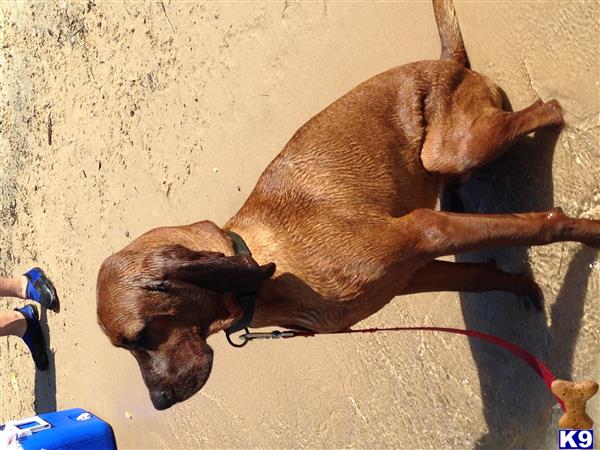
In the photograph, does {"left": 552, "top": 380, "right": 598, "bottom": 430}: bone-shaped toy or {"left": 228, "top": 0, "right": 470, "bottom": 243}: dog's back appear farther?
{"left": 228, "top": 0, "right": 470, "bottom": 243}: dog's back

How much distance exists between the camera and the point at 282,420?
516cm

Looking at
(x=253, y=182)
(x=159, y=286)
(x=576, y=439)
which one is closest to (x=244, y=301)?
(x=159, y=286)

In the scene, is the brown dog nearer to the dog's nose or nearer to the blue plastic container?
the dog's nose

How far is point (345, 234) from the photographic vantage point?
116 inches

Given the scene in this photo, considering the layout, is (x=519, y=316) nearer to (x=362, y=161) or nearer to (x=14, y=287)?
(x=362, y=161)

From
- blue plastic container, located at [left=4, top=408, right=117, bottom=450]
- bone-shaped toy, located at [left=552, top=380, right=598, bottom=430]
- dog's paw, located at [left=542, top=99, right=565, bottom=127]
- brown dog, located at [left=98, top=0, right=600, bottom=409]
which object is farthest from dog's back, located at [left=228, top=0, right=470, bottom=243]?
blue plastic container, located at [left=4, top=408, right=117, bottom=450]

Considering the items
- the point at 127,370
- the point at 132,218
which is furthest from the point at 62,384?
the point at 132,218

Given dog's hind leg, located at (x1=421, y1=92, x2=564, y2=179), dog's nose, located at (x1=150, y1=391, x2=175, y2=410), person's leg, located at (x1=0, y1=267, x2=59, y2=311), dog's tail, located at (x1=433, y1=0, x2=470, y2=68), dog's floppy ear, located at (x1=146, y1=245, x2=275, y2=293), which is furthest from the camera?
person's leg, located at (x1=0, y1=267, x2=59, y2=311)

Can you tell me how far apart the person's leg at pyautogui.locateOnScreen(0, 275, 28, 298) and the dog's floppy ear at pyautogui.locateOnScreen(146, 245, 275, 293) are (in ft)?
17.0

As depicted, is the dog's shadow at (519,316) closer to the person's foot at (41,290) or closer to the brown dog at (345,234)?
the brown dog at (345,234)

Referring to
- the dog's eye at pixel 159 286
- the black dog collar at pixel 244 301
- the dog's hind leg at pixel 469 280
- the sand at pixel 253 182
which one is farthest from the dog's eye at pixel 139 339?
the sand at pixel 253 182

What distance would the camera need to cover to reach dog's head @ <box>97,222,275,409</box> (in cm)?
246

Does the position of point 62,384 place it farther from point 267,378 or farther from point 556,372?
point 556,372

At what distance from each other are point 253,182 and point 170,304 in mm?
2974
